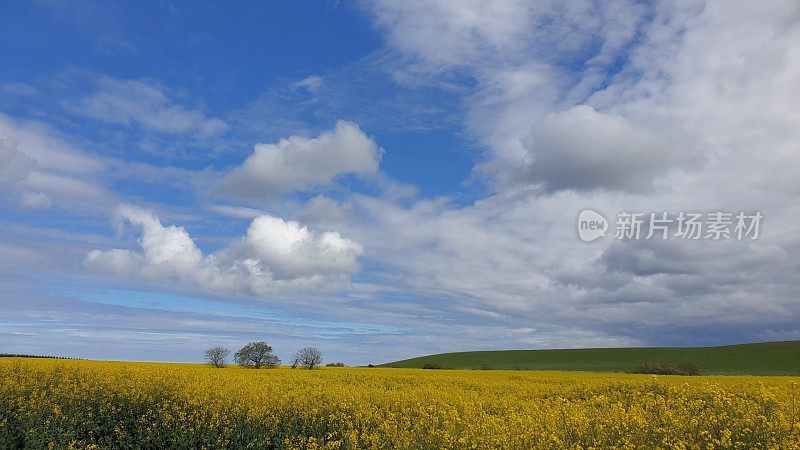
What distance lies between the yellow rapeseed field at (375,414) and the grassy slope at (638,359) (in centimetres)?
6169

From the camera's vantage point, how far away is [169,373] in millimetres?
22500

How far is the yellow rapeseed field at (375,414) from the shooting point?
1041 cm

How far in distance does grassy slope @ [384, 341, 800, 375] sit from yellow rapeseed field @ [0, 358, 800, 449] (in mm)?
61694

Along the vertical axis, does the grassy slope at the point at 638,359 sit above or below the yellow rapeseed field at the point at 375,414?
below

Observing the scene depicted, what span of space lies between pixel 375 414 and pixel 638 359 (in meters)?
87.6

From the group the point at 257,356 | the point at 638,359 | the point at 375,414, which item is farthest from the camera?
the point at 638,359

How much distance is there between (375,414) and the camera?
557 inches

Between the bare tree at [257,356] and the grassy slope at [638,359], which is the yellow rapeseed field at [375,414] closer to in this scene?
the bare tree at [257,356]

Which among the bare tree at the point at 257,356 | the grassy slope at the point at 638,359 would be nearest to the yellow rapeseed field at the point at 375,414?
the bare tree at the point at 257,356

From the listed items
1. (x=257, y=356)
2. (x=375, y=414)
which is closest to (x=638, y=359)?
(x=257, y=356)

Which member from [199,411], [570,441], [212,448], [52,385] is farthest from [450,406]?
[52,385]

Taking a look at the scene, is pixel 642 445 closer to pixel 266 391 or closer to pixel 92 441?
pixel 266 391

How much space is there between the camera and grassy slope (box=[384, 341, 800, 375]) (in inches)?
2992

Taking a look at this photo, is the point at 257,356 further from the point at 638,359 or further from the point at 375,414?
the point at 638,359
